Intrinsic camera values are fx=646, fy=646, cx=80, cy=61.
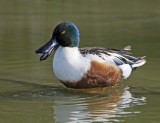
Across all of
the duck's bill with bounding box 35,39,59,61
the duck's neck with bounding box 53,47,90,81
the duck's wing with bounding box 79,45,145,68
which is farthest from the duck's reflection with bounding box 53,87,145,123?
the duck's bill with bounding box 35,39,59,61

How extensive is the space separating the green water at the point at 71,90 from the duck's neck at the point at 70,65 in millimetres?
275

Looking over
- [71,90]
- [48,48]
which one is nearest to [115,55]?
[71,90]

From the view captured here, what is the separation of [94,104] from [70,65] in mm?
766

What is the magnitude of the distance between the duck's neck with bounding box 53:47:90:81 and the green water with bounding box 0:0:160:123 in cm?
27

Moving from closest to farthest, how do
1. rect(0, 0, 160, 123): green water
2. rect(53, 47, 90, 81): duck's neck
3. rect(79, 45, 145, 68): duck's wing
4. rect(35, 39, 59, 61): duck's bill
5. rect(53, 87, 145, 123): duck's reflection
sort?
rect(53, 87, 145, 123): duck's reflection
rect(0, 0, 160, 123): green water
rect(53, 47, 90, 81): duck's neck
rect(35, 39, 59, 61): duck's bill
rect(79, 45, 145, 68): duck's wing

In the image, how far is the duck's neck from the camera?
8.34 meters

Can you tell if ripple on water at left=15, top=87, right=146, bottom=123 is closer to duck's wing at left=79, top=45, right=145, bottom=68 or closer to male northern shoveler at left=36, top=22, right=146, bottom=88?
male northern shoveler at left=36, top=22, right=146, bottom=88

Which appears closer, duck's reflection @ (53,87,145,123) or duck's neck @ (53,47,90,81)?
duck's reflection @ (53,87,145,123)

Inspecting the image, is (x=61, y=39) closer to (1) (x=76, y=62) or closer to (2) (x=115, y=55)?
(1) (x=76, y=62)

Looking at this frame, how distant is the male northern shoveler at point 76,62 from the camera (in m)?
8.37

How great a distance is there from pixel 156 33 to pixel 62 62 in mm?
6630

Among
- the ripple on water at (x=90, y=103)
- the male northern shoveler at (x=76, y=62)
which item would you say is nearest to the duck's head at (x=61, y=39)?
the male northern shoveler at (x=76, y=62)

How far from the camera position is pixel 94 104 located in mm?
7832

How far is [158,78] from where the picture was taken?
9.62 metres
